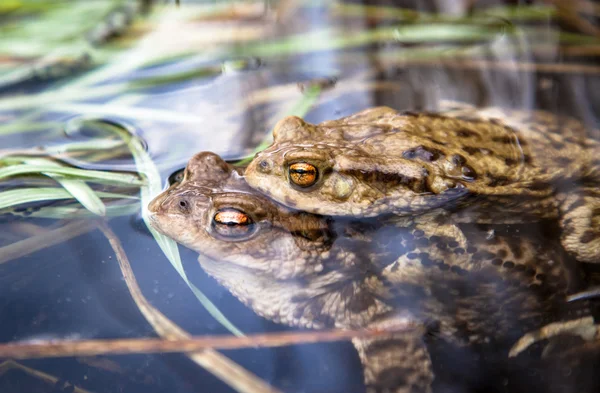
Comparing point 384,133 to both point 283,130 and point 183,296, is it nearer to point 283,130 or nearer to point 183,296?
point 283,130

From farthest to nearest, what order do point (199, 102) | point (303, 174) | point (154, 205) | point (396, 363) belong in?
point (199, 102) < point (154, 205) < point (396, 363) < point (303, 174)

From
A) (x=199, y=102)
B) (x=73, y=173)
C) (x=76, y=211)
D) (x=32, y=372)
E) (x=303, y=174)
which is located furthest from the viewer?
(x=199, y=102)

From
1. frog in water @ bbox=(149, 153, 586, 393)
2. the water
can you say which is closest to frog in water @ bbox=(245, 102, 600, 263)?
frog in water @ bbox=(149, 153, 586, 393)

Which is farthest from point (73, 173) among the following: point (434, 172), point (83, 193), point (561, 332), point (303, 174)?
point (561, 332)

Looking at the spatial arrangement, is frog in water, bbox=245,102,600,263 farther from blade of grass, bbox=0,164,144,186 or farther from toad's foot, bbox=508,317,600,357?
blade of grass, bbox=0,164,144,186

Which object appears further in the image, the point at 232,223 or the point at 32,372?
the point at 232,223

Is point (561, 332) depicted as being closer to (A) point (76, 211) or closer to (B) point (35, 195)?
(A) point (76, 211)

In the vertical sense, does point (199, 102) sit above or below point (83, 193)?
above

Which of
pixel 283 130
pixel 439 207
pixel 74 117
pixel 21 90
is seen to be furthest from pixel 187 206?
pixel 21 90

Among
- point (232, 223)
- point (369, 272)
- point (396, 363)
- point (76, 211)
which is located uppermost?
point (232, 223)
